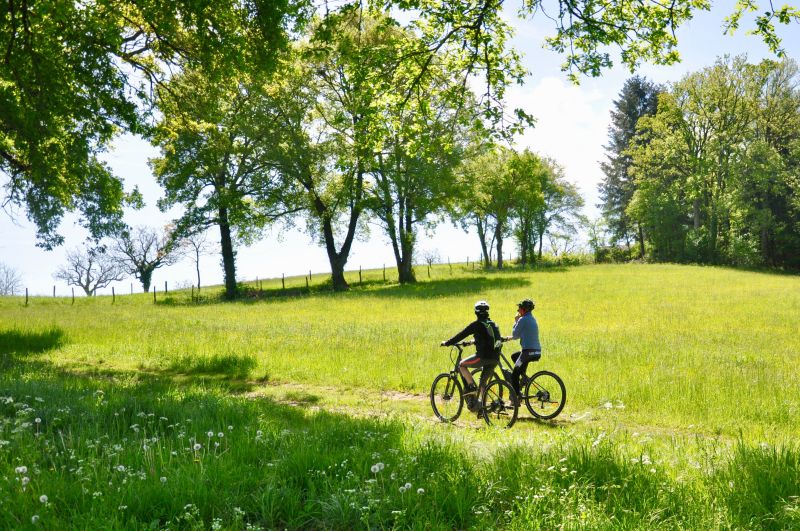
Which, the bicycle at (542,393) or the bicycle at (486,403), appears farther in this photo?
the bicycle at (542,393)

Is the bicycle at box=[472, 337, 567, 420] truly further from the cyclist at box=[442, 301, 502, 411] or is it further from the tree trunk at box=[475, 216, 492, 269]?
the tree trunk at box=[475, 216, 492, 269]

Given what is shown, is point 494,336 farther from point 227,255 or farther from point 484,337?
point 227,255

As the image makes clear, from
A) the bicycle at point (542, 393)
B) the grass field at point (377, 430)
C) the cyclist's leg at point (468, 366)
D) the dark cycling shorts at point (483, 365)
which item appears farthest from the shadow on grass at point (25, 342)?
the bicycle at point (542, 393)

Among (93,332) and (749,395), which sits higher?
(93,332)

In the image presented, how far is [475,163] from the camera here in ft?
159

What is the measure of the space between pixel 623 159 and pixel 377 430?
236 feet

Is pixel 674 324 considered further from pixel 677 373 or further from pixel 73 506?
pixel 73 506

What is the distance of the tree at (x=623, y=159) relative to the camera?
227ft

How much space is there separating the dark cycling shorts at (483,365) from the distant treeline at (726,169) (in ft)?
176

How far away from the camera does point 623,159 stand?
70750 mm

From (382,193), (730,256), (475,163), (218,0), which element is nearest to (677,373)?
(218,0)

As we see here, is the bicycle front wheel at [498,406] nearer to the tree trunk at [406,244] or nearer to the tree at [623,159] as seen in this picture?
the tree trunk at [406,244]

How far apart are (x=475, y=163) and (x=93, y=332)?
34510mm

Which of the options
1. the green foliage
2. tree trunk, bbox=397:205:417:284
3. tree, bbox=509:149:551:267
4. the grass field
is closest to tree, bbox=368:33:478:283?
tree trunk, bbox=397:205:417:284
